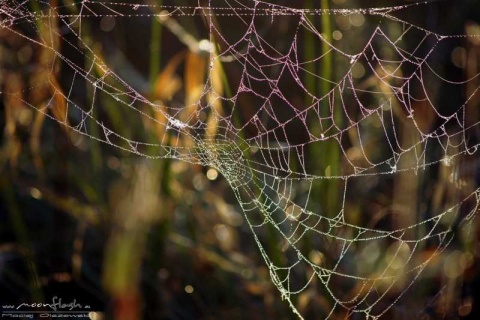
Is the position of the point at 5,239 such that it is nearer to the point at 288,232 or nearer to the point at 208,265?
the point at 208,265

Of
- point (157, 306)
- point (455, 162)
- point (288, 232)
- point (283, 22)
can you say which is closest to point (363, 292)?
point (288, 232)

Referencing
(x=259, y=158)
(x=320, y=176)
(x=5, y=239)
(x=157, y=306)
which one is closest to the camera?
(x=320, y=176)

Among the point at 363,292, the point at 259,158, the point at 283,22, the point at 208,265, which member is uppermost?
the point at 283,22

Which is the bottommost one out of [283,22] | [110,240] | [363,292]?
[363,292]

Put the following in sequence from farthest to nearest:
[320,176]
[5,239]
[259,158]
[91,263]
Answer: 1. [259,158]
2. [5,239]
3. [91,263]
4. [320,176]

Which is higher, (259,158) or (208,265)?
(259,158)

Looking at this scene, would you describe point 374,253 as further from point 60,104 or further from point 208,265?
point 60,104

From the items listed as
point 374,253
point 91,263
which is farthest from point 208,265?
point 374,253

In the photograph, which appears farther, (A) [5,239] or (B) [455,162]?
(A) [5,239]

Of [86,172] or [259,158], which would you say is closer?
[86,172]
